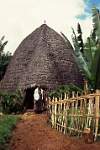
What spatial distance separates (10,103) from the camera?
2788 cm

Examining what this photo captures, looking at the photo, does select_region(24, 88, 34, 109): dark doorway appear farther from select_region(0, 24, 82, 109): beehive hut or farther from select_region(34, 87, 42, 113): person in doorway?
select_region(34, 87, 42, 113): person in doorway

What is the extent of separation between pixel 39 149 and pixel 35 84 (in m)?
14.5

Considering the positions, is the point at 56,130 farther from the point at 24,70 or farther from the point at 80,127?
the point at 24,70

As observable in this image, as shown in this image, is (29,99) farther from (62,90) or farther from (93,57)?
(93,57)

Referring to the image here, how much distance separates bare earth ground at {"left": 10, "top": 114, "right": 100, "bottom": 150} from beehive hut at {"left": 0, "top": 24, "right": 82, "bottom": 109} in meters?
11.1

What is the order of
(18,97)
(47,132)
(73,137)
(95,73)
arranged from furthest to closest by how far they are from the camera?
1. (18,97)
2. (95,73)
3. (47,132)
4. (73,137)

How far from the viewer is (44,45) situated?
31.3 m

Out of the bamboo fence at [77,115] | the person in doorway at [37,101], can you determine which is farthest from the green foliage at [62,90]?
the bamboo fence at [77,115]

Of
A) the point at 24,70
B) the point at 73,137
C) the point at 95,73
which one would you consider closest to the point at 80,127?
the point at 73,137

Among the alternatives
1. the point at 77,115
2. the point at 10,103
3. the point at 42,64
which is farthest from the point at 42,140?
the point at 42,64

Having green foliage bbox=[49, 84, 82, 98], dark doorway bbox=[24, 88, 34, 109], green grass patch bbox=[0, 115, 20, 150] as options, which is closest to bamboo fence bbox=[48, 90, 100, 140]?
green grass patch bbox=[0, 115, 20, 150]

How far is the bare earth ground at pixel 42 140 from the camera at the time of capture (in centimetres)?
1442

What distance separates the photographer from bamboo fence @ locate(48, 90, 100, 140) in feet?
48.9

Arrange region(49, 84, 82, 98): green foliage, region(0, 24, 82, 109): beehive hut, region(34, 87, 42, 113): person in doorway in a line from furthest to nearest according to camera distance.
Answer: region(0, 24, 82, 109): beehive hut < region(34, 87, 42, 113): person in doorway < region(49, 84, 82, 98): green foliage
